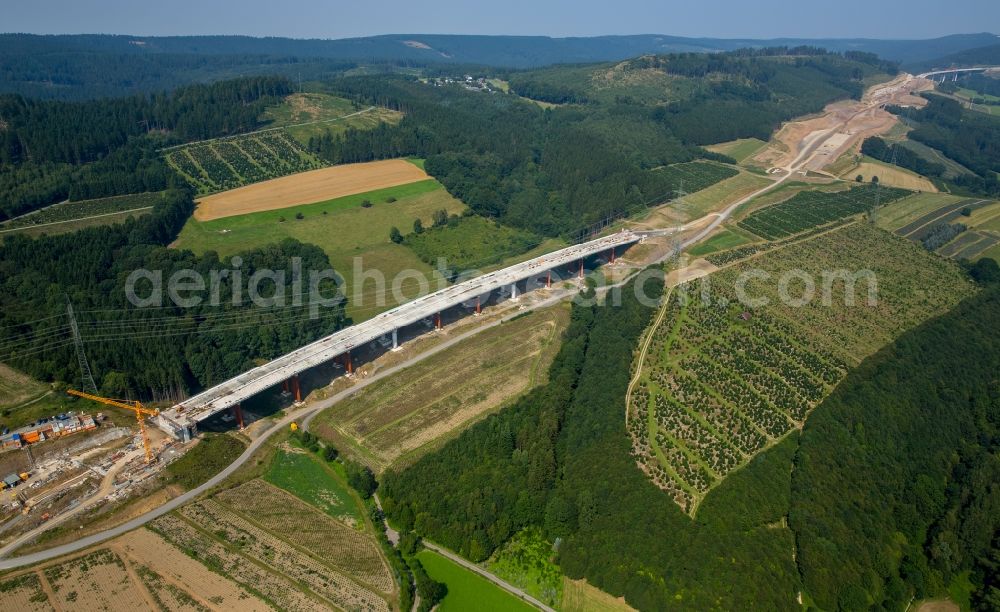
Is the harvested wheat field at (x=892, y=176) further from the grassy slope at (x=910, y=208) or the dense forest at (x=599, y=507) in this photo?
the dense forest at (x=599, y=507)

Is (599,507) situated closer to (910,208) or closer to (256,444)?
(256,444)

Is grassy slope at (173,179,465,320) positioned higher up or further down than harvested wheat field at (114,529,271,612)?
higher up

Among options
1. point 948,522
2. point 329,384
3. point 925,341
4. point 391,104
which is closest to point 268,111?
point 391,104

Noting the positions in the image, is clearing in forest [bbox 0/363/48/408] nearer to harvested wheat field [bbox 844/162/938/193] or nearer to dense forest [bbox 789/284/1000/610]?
dense forest [bbox 789/284/1000/610]

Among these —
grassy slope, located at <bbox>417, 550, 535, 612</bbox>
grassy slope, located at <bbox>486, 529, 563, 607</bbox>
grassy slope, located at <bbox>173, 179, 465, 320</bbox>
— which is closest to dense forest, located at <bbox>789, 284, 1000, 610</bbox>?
grassy slope, located at <bbox>486, 529, 563, 607</bbox>

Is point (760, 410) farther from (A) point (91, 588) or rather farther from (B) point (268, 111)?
(B) point (268, 111)
